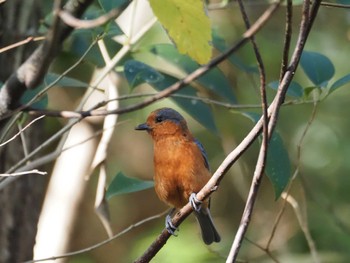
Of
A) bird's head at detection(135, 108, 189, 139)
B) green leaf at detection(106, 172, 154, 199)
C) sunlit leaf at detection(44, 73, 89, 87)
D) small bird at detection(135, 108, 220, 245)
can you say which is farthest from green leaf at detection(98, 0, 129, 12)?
bird's head at detection(135, 108, 189, 139)

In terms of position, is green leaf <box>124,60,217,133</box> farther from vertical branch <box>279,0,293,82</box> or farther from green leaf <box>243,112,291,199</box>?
vertical branch <box>279,0,293,82</box>

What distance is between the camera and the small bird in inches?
146

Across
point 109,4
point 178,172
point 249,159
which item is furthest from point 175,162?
point 249,159

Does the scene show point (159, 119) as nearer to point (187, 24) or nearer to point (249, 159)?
point (187, 24)

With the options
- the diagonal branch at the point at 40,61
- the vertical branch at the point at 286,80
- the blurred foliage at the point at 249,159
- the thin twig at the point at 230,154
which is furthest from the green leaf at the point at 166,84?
the blurred foliage at the point at 249,159

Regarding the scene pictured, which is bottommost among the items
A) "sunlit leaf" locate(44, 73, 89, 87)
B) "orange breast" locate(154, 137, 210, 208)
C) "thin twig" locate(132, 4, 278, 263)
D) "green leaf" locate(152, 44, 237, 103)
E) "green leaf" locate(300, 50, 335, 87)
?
"thin twig" locate(132, 4, 278, 263)

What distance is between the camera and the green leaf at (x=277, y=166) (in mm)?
2906

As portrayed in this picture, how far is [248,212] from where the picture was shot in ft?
6.24

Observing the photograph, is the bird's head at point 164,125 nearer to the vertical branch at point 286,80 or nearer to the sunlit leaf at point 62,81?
the sunlit leaf at point 62,81

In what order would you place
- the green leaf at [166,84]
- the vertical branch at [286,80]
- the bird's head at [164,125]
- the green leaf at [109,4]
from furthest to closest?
the bird's head at [164,125] → the green leaf at [166,84] → the green leaf at [109,4] → the vertical branch at [286,80]

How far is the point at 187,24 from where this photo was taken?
171cm

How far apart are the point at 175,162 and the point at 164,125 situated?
33 centimetres

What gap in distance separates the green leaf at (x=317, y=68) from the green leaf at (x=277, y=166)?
0.32 metres

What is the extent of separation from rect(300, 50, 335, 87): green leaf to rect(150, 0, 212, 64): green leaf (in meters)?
1.52
